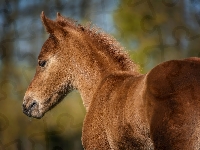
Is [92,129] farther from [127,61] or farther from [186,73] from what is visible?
[186,73]

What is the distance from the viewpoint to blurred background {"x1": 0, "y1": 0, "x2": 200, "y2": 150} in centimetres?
464

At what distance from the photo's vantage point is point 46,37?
5398 millimetres

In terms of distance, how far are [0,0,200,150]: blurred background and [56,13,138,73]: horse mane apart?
44cm

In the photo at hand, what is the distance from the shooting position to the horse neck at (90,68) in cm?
374

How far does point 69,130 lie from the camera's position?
5238mm

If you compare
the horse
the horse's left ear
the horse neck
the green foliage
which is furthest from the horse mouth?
the green foliage

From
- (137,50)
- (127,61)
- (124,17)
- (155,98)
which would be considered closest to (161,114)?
(155,98)

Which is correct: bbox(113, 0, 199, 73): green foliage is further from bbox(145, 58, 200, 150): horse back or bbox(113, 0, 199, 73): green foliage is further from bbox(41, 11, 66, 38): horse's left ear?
bbox(145, 58, 200, 150): horse back

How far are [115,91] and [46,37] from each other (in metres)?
2.33

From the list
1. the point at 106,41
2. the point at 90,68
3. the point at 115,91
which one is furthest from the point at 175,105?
the point at 106,41

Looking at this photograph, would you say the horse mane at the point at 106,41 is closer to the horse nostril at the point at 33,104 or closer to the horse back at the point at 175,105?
the horse nostril at the point at 33,104

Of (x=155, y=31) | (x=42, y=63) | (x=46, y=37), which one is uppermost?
(x=46, y=37)

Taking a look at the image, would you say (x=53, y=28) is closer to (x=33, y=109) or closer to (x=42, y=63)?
(x=42, y=63)

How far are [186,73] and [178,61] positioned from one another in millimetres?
100
